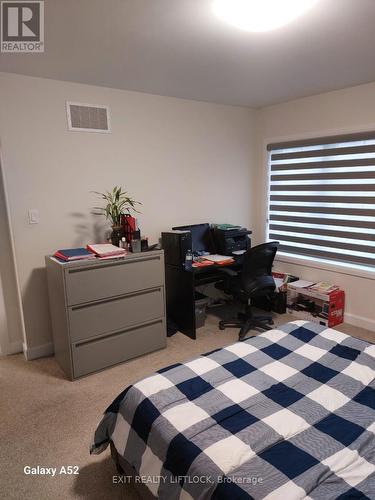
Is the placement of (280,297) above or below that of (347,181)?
below

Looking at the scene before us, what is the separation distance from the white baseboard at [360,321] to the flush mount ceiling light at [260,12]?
2700mm

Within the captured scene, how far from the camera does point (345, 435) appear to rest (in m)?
1.15

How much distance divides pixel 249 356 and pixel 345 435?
58 cm

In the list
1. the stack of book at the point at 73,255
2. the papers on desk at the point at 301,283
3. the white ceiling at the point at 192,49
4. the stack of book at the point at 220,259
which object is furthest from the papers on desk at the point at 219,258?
the white ceiling at the point at 192,49

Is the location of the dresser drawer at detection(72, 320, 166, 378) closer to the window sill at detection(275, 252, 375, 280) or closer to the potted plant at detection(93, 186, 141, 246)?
the potted plant at detection(93, 186, 141, 246)

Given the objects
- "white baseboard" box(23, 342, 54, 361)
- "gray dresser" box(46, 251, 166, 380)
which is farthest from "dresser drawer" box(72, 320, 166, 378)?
"white baseboard" box(23, 342, 54, 361)

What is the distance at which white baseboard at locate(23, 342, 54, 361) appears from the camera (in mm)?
2750

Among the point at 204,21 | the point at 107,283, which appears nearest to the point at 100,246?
the point at 107,283

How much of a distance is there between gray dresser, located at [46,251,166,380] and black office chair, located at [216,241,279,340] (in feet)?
2.39

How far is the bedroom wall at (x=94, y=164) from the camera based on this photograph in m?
2.54

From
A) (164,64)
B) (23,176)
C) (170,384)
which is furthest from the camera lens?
(23,176)

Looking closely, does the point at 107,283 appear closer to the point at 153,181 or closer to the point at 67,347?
the point at 67,347

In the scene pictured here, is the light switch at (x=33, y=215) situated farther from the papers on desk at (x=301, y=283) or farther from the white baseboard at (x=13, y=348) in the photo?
the papers on desk at (x=301, y=283)

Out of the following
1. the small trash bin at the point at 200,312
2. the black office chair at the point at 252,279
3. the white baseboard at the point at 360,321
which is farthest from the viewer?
the small trash bin at the point at 200,312
